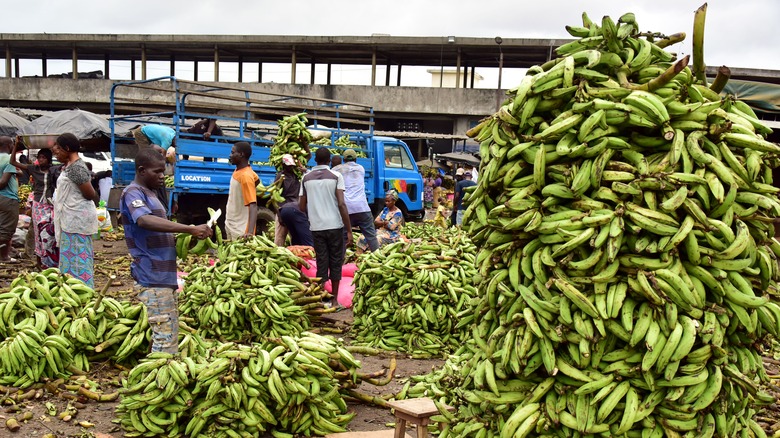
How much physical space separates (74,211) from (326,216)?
8.50 ft

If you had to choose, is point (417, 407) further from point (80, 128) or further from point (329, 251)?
point (80, 128)

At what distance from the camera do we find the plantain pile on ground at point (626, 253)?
2922 millimetres

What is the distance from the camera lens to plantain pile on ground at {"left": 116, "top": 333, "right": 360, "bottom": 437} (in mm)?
4605

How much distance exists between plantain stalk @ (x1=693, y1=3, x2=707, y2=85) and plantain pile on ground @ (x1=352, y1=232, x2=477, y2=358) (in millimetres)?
3831

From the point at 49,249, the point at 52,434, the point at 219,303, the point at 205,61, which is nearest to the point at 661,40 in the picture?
the point at 52,434

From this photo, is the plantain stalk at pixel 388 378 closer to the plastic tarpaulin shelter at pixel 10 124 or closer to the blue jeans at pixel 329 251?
the blue jeans at pixel 329 251

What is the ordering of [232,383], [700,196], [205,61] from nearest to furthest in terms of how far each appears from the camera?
[700,196] < [232,383] < [205,61]

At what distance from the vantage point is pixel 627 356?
9.80 ft

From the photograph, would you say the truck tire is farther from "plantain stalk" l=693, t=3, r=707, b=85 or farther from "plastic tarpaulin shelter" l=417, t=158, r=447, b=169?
"plastic tarpaulin shelter" l=417, t=158, r=447, b=169

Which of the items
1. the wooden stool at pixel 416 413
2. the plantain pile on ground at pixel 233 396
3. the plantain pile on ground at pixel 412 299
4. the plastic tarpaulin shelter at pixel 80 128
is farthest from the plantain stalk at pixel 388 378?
the plastic tarpaulin shelter at pixel 80 128

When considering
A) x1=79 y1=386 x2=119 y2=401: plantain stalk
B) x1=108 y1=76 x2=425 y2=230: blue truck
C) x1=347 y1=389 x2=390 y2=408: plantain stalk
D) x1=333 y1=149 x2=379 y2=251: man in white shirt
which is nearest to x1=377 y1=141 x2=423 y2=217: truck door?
x1=108 y1=76 x2=425 y2=230: blue truck

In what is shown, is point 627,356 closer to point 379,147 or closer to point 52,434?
point 52,434

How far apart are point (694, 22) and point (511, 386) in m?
1.76

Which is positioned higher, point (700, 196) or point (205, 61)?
point (205, 61)
